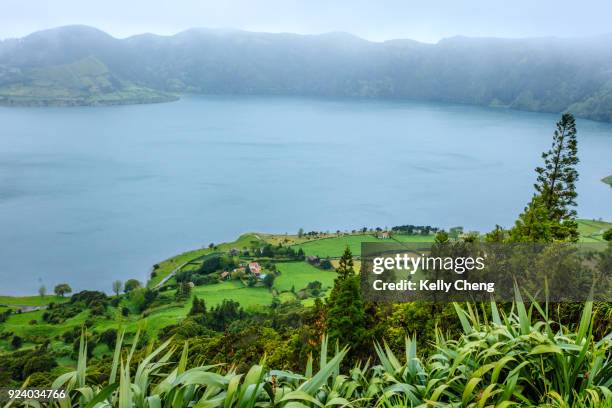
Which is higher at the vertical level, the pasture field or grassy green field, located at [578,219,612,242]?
grassy green field, located at [578,219,612,242]

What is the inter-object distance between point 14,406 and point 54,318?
47.5 metres

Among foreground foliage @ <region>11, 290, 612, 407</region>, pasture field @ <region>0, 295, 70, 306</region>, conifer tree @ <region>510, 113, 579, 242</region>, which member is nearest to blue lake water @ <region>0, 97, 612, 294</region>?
pasture field @ <region>0, 295, 70, 306</region>

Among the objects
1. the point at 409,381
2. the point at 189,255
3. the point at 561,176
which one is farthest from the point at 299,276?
the point at 409,381

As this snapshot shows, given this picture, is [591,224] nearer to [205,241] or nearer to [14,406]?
[205,241]

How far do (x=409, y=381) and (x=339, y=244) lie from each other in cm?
5354

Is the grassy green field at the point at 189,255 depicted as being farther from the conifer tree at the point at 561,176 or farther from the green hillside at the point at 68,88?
the green hillside at the point at 68,88

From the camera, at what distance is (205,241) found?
59.7 meters

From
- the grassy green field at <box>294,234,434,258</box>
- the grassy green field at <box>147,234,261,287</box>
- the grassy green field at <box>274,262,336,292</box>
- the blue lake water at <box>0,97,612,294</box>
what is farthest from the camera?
the blue lake water at <box>0,97,612,294</box>

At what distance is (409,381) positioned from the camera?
2.92m

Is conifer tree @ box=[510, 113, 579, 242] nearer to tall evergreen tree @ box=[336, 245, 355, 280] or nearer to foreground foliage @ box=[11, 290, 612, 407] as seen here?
tall evergreen tree @ box=[336, 245, 355, 280]

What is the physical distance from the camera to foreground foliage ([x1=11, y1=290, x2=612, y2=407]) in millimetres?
2283

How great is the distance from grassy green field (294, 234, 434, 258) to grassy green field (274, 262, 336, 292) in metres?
2.12

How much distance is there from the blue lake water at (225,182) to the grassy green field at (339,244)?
16.5 feet

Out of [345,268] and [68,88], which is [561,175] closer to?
[345,268]
